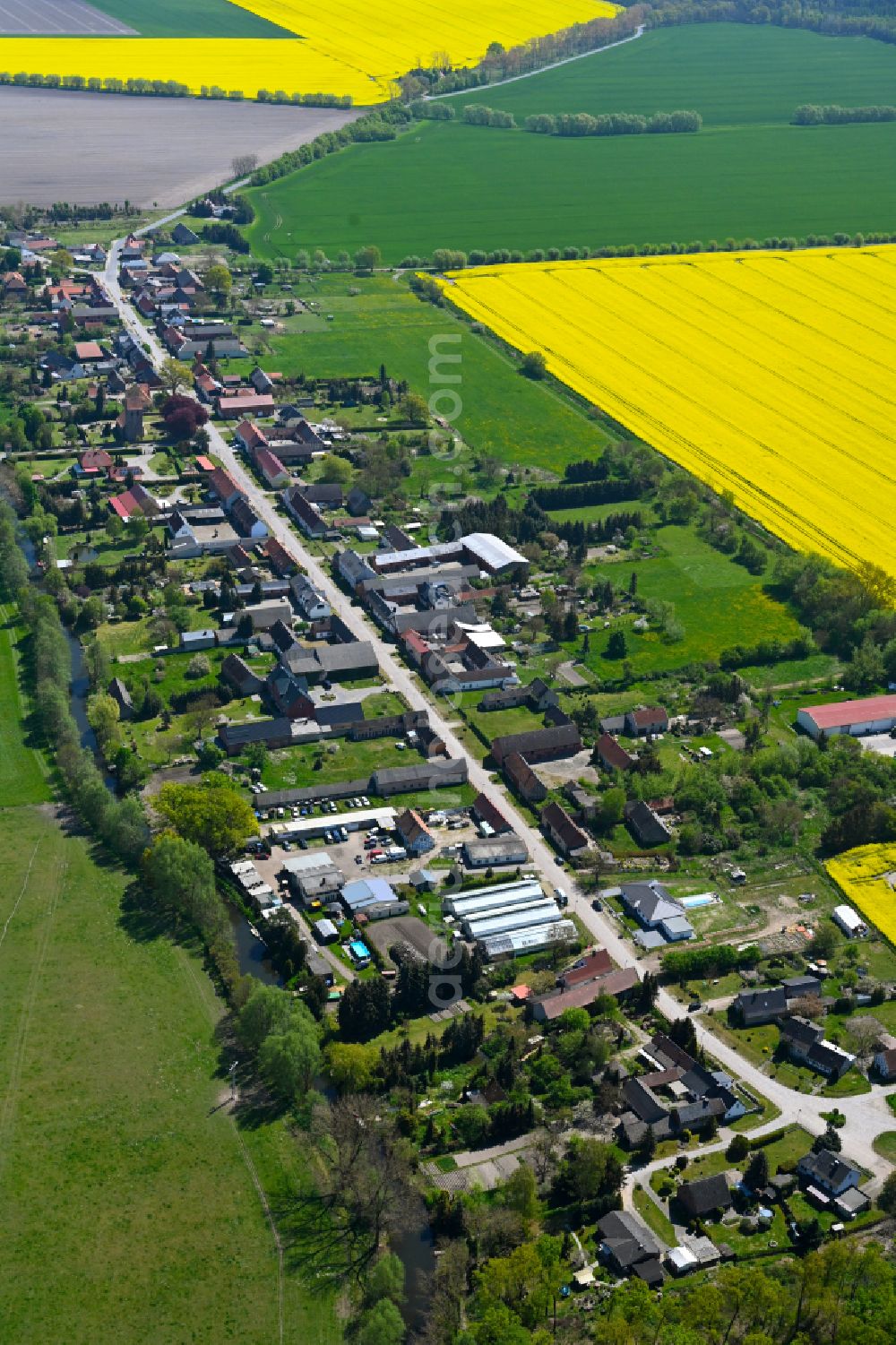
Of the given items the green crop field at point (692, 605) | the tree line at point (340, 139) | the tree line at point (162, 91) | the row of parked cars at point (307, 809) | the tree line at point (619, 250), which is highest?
the tree line at point (162, 91)

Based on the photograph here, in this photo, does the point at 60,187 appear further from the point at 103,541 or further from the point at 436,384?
the point at 103,541

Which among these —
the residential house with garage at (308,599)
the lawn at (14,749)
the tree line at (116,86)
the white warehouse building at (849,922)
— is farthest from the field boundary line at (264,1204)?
the tree line at (116,86)

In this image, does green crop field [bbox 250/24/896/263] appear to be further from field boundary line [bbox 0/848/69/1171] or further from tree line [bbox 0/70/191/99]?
field boundary line [bbox 0/848/69/1171]

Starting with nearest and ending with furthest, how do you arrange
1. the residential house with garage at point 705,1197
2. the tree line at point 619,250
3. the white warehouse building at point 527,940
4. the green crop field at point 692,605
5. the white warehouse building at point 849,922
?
the residential house with garage at point 705,1197 → the white warehouse building at point 527,940 → the white warehouse building at point 849,922 → the green crop field at point 692,605 → the tree line at point 619,250

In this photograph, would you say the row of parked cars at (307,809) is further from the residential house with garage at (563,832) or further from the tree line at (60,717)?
the residential house with garage at (563,832)

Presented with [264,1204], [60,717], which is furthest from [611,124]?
[264,1204]

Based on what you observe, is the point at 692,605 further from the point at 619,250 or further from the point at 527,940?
the point at 619,250

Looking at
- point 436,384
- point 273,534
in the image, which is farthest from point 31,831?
point 436,384
